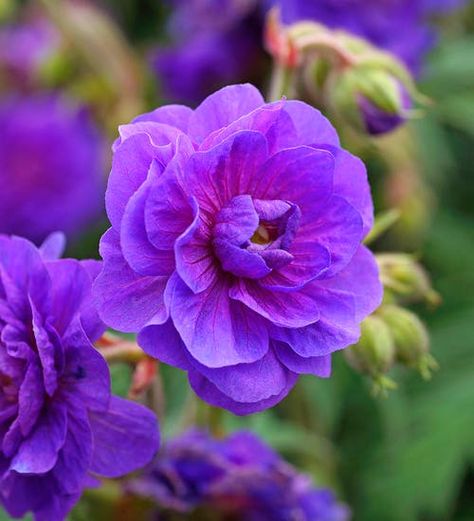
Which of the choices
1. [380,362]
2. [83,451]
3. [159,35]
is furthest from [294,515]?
[159,35]

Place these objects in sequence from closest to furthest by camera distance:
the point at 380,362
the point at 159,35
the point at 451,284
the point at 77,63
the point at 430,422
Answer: the point at 380,362 < the point at 430,422 < the point at 451,284 < the point at 77,63 < the point at 159,35

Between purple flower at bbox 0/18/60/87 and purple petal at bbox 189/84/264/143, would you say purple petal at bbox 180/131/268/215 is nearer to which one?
purple petal at bbox 189/84/264/143

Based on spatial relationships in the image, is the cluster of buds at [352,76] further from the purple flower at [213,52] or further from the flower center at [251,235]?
the purple flower at [213,52]

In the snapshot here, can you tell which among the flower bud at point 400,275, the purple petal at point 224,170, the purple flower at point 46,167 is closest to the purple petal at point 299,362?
the purple petal at point 224,170

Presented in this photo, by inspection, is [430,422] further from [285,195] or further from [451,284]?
[285,195]

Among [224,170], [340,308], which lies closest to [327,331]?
[340,308]

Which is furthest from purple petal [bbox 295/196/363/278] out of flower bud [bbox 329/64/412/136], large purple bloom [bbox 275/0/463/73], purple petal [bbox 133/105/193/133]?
large purple bloom [bbox 275/0/463/73]
